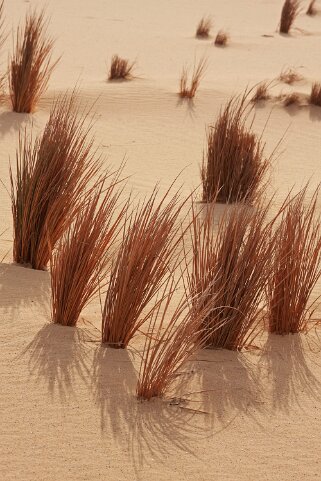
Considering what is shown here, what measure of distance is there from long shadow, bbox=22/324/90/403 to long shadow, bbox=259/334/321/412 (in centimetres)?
61

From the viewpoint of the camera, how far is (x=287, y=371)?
3367 millimetres

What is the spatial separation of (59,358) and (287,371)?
2.55 ft

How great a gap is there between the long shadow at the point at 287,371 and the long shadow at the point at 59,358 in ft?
2.01

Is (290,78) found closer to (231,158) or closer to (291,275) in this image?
(231,158)

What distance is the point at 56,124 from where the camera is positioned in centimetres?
428

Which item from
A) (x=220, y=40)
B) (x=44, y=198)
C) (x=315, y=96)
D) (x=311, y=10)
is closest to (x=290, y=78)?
(x=315, y=96)

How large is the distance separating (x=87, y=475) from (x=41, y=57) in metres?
4.86

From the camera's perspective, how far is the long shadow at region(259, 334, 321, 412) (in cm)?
319

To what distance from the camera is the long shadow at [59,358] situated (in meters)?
3.02

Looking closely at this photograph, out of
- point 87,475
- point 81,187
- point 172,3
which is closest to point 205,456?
point 87,475

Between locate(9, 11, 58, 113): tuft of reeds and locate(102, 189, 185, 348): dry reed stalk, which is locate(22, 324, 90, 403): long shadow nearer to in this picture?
locate(102, 189, 185, 348): dry reed stalk

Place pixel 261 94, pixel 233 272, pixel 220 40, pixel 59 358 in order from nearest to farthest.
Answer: pixel 59 358 < pixel 233 272 < pixel 261 94 < pixel 220 40

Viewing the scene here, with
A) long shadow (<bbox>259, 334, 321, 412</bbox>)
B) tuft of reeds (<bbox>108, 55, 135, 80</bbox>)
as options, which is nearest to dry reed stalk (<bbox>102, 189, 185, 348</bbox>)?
long shadow (<bbox>259, 334, 321, 412</bbox>)

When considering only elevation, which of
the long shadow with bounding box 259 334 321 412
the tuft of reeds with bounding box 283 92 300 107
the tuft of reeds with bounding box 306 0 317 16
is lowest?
the tuft of reeds with bounding box 306 0 317 16
